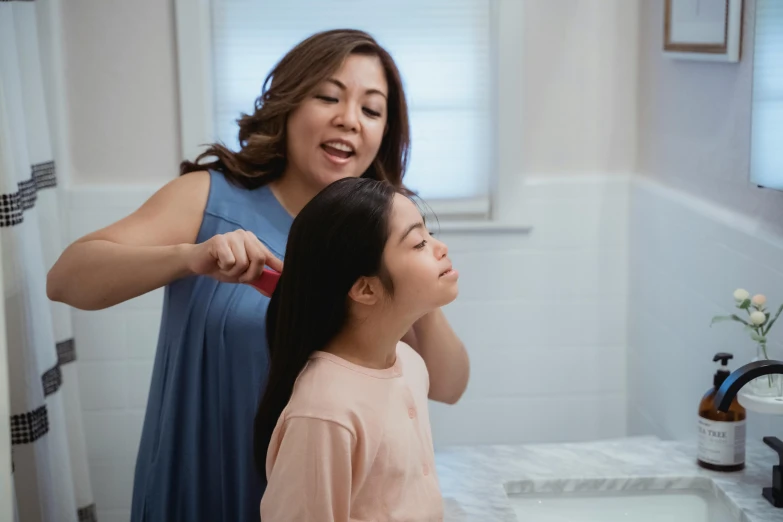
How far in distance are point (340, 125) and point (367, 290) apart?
1.53ft

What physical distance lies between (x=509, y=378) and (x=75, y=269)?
59.1 inches

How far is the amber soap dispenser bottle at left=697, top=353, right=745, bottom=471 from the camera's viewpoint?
1.60 m

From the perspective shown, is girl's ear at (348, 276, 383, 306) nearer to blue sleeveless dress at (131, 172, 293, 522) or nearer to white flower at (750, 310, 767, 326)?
blue sleeveless dress at (131, 172, 293, 522)

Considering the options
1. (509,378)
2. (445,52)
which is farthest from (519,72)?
(509,378)

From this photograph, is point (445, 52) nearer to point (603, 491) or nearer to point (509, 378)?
point (509, 378)

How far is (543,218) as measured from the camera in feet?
8.66

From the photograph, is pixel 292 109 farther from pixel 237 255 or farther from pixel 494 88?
pixel 494 88

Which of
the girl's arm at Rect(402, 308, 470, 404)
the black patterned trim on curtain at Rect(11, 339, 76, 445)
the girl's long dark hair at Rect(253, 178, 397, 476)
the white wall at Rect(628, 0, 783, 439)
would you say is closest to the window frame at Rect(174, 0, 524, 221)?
the white wall at Rect(628, 0, 783, 439)

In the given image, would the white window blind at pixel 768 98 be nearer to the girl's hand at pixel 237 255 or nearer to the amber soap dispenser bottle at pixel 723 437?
the amber soap dispenser bottle at pixel 723 437

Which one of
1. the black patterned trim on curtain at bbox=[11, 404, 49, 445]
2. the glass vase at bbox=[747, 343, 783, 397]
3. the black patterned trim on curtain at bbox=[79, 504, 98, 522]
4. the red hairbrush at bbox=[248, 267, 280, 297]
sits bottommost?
the black patterned trim on curtain at bbox=[79, 504, 98, 522]

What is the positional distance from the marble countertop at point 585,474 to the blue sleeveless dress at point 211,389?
350 mm

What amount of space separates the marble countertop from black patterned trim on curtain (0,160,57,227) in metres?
0.89

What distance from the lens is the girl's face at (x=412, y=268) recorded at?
1205mm

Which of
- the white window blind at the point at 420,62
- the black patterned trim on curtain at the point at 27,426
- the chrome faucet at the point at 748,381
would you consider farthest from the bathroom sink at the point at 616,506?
the white window blind at the point at 420,62
